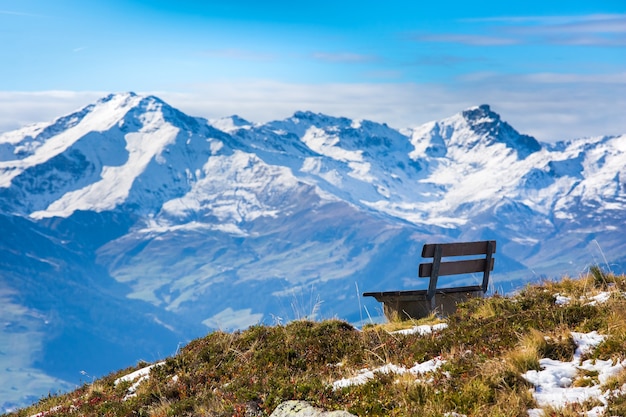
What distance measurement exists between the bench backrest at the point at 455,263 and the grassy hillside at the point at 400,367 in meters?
1.97

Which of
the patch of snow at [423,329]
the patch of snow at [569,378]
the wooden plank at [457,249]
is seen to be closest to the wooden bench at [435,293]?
the wooden plank at [457,249]

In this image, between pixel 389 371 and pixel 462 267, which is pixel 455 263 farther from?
pixel 389 371

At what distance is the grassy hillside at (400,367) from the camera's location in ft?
31.9

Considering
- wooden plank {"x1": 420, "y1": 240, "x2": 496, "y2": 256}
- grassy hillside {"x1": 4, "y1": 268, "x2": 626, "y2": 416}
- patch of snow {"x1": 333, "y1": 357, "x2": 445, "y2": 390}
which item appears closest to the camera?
grassy hillside {"x1": 4, "y1": 268, "x2": 626, "y2": 416}

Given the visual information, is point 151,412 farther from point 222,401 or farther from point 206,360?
point 206,360

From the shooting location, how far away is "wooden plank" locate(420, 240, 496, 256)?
16.9 m

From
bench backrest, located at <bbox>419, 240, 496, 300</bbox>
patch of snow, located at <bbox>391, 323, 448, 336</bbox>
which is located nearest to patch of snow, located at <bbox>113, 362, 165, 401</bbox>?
patch of snow, located at <bbox>391, 323, 448, 336</bbox>

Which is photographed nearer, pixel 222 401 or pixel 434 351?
pixel 222 401

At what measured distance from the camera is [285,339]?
13.6m

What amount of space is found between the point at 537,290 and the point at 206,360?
651 centimetres

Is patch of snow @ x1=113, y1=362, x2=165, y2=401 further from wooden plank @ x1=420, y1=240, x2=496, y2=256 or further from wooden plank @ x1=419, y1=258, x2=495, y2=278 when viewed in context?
wooden plank @ x1=419, y1=258, x2=495, y2=278

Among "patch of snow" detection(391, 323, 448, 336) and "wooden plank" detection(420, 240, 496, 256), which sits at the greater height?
"wooden plank" detection(420, 240, 496, 256)

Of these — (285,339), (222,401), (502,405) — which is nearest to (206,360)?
(285,339)

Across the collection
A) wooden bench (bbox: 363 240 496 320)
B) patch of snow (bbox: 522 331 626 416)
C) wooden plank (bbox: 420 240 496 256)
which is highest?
wooden plank (bbox: 420 240 496 256)
